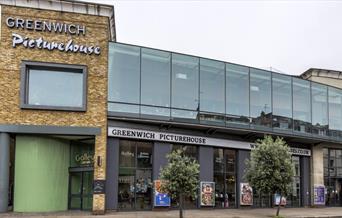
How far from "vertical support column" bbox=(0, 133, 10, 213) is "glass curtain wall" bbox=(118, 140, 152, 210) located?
20.5 feet

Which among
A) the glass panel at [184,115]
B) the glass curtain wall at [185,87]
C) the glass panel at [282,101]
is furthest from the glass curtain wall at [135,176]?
the glass panel at [282,101]

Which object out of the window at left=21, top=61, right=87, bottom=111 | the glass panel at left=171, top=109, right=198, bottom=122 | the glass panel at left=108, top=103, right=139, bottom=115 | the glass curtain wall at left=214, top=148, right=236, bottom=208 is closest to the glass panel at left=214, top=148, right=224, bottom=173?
the glass curtain wall at left=214, top=148, right=236, bottom=208

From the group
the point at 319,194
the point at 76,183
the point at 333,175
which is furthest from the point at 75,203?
the point at 333,175

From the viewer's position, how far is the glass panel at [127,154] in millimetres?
27859

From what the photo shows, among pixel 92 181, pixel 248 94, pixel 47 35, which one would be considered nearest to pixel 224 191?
pixel 248 94

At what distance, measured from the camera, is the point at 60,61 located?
26344 millimetres

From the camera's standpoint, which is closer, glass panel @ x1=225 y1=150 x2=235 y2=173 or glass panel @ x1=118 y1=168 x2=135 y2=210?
glass panel @ x1=118 y1=168 x2=135 y2=210

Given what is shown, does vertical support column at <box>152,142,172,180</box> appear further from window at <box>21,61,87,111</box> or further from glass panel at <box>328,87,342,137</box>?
glass panel at <box>328,87,342,137</box>

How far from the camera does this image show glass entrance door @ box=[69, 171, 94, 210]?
1078 inches

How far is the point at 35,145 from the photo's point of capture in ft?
85.4

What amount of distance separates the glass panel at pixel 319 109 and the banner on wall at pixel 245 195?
756cm

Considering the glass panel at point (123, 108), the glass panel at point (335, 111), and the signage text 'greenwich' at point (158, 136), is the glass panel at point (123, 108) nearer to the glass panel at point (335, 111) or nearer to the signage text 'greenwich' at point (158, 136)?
the signage text 'greenwich' at point (158, 136)

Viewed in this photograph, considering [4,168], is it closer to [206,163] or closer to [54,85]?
[54,85]

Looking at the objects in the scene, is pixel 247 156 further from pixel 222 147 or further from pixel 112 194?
pixel 112 194
